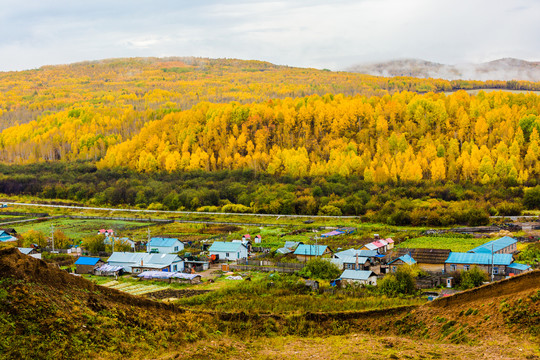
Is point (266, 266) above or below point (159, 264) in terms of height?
below

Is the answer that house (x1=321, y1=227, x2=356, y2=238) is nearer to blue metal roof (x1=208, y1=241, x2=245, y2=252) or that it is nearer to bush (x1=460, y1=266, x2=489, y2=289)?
blue metal roof (x1=208, y1=241, x2=245, y2=252)

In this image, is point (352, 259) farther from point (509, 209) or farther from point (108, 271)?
point (509, 209)

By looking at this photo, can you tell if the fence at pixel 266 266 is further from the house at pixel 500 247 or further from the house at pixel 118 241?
the house at pixel 500 247

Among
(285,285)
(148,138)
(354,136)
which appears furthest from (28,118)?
(285,285)

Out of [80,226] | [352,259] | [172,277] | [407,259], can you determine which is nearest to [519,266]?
[407,259]

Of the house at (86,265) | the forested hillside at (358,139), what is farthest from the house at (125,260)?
the forested hillside at (358,139)
